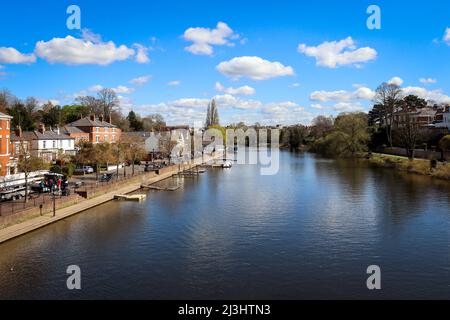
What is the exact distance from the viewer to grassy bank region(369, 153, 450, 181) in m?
57.4

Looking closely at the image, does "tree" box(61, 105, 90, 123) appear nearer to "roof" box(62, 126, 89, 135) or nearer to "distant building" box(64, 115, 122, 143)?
"distant building" box(64, 115, 122, 143)

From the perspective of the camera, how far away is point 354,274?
20.8 meters

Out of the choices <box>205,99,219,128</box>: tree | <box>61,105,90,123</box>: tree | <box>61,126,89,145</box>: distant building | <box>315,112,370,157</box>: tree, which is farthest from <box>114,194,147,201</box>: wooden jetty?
<box>205,99,219,128</box>: tree

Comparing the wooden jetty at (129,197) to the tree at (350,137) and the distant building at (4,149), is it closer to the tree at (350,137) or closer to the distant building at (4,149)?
the distant building at (4,149)

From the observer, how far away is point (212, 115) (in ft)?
509

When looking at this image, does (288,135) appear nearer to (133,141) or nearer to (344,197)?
(133,141)

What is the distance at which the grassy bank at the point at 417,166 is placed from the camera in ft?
188

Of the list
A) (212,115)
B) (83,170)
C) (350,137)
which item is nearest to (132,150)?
(83,170)

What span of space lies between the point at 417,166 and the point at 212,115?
97.3 meters

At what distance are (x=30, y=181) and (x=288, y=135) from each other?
12665cm

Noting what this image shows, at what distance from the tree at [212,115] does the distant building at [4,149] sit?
375 feet

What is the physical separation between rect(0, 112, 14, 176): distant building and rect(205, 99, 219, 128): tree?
114m

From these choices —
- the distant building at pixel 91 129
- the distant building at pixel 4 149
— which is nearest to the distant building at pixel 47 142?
the distant building at pixel 91 129
